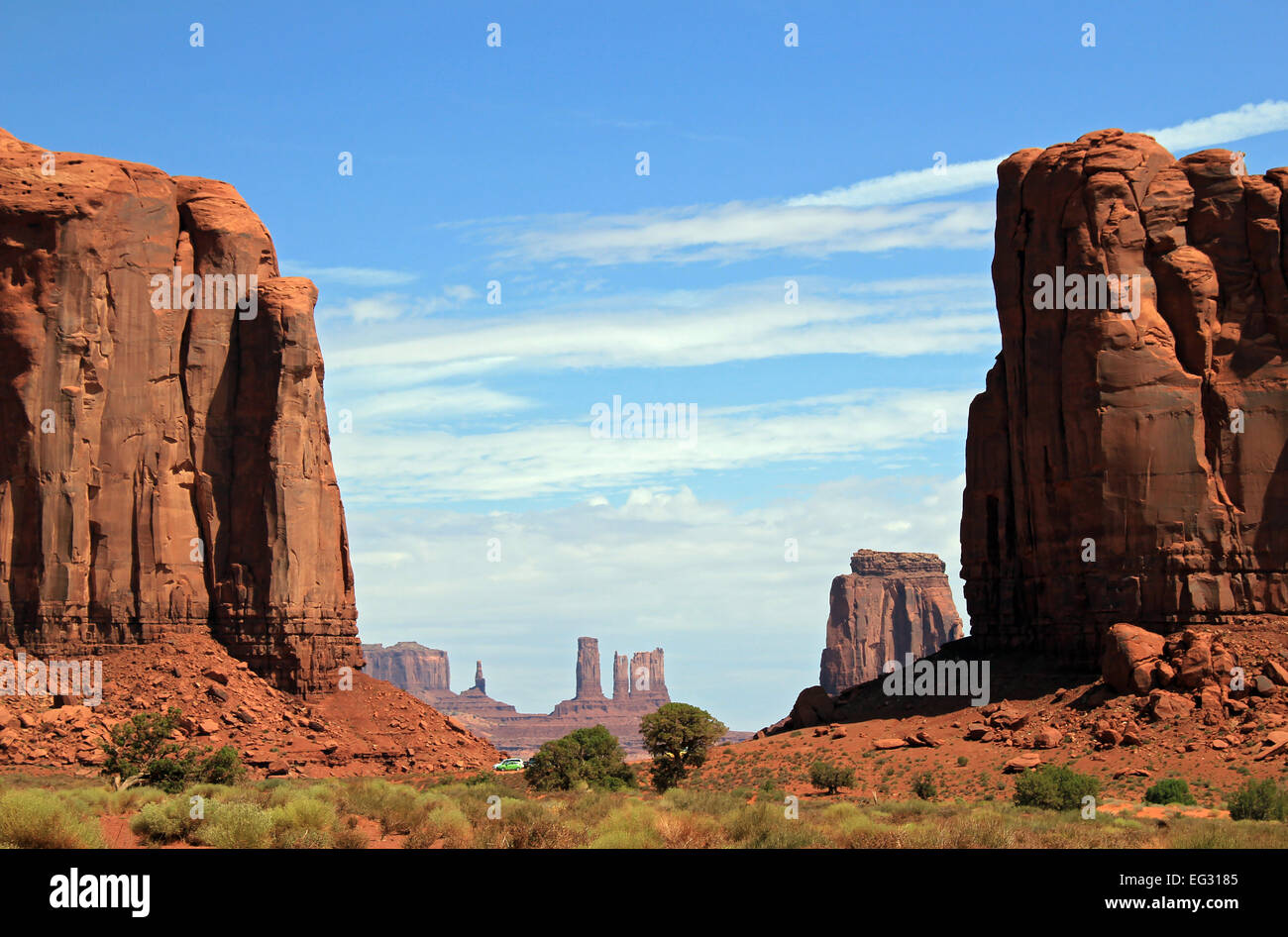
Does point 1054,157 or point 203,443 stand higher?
point 1054,157

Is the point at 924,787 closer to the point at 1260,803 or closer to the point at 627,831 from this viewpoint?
the point at 1260,803

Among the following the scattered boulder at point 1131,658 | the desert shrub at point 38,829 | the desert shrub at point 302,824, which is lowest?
the desert shrub at point 302,824

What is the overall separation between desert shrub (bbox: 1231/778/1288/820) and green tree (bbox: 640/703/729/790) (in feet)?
72.8

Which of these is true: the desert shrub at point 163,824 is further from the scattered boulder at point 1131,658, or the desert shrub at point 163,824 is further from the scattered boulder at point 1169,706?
the scattered boulder at point 1131,658

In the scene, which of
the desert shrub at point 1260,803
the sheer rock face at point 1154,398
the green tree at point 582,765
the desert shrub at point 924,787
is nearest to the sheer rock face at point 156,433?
the green tree at point 582,765

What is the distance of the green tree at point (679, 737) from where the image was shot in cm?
5569

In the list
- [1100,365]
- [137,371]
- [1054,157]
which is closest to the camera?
[1100,365]

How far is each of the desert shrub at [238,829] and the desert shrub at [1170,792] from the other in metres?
24.8

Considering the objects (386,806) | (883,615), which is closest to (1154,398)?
(386,806)

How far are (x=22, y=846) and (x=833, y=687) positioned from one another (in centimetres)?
14188

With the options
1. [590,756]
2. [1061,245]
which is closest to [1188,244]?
[1061,245]

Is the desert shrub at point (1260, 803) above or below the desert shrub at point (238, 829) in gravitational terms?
below
